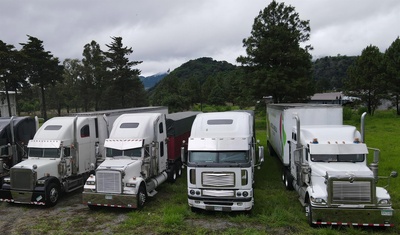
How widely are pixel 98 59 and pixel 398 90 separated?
164 feet

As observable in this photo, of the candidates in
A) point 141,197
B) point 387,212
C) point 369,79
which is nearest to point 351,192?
point 387,212

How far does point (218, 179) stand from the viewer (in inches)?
396

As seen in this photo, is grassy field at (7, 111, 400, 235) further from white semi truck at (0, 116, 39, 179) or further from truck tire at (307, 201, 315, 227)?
white semi truck at (0, 116, 39, 179)

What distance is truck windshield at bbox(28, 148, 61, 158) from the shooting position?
12.9 meters

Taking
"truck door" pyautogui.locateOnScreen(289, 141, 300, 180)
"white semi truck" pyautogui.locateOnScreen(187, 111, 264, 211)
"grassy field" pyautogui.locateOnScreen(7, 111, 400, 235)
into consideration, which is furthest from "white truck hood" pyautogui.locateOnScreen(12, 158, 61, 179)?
"truck door" pyautogui.locateOnScreen(289, 141, 300, 180)

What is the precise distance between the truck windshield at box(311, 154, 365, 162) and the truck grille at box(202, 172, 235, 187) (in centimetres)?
300

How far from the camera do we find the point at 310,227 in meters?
9.15

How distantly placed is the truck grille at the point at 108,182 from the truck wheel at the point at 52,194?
7.42 ft

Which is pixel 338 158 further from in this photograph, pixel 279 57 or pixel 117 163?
pixel 279 57

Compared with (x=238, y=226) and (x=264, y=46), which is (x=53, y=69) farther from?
(x=238, y=226)

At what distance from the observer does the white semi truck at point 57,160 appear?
1173 cm

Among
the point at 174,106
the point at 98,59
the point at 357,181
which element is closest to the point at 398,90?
the point at 174,106

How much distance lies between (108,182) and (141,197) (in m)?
1.37

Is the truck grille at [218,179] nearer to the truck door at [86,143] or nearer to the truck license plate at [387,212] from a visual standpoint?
the truck license plate at [387,212]
